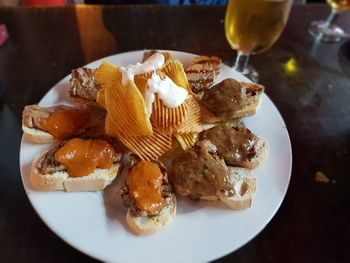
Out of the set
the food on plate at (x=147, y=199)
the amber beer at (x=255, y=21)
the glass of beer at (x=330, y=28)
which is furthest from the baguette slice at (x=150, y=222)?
the glass of beer at (x=330, y=28)

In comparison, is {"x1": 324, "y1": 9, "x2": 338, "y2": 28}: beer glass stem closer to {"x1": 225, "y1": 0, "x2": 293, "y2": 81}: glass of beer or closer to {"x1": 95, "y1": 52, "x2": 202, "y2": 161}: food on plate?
{"x1": 225, "y1": 0, "x2": 293, "y2": 81}: glass of beer

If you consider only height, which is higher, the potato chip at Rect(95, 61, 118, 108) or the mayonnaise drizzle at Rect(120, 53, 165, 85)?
the mayonnaise drizzle at Rect(120, 53, 165, 85)

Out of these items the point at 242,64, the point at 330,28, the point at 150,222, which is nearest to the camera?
the point at 150,222

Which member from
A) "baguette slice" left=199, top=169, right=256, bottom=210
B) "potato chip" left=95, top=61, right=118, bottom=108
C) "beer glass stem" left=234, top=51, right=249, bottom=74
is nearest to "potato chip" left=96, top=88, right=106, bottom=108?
"potato chip" left=95, top=61, right=118, bottom=108

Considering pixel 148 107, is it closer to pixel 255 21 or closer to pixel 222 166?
pixel 222 166

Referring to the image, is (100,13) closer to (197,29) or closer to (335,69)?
(197,29)

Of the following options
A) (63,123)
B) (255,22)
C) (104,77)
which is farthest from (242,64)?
(63,123)

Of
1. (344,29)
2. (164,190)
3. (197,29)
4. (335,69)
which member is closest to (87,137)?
(164,190)
